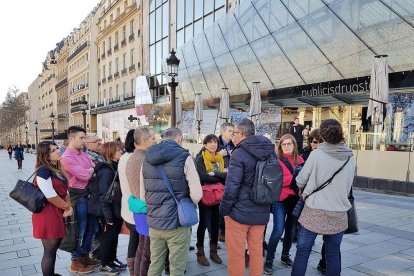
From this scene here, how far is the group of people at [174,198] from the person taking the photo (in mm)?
2893

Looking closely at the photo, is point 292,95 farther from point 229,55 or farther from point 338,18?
point 229,55

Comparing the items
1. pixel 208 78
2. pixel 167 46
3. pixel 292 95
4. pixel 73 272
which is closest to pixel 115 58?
pixel 167 46

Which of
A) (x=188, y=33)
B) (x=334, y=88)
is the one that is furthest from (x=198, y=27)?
(x=334, y=88)

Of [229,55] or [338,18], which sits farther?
[229,55]

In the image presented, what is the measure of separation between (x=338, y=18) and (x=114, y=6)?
31486 mm

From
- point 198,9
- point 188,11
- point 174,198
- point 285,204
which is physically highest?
point 188,11

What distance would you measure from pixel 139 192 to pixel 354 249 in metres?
3.32

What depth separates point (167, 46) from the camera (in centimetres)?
2709

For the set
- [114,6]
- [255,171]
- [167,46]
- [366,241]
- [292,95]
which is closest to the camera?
[255,171]

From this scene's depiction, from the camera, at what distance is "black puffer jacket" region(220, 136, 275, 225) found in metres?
3.01

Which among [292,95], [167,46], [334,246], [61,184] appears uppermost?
[167,46]

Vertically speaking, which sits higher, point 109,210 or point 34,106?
point 34,106

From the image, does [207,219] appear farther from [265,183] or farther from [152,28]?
[152,28]

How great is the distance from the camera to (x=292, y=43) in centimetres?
1451
